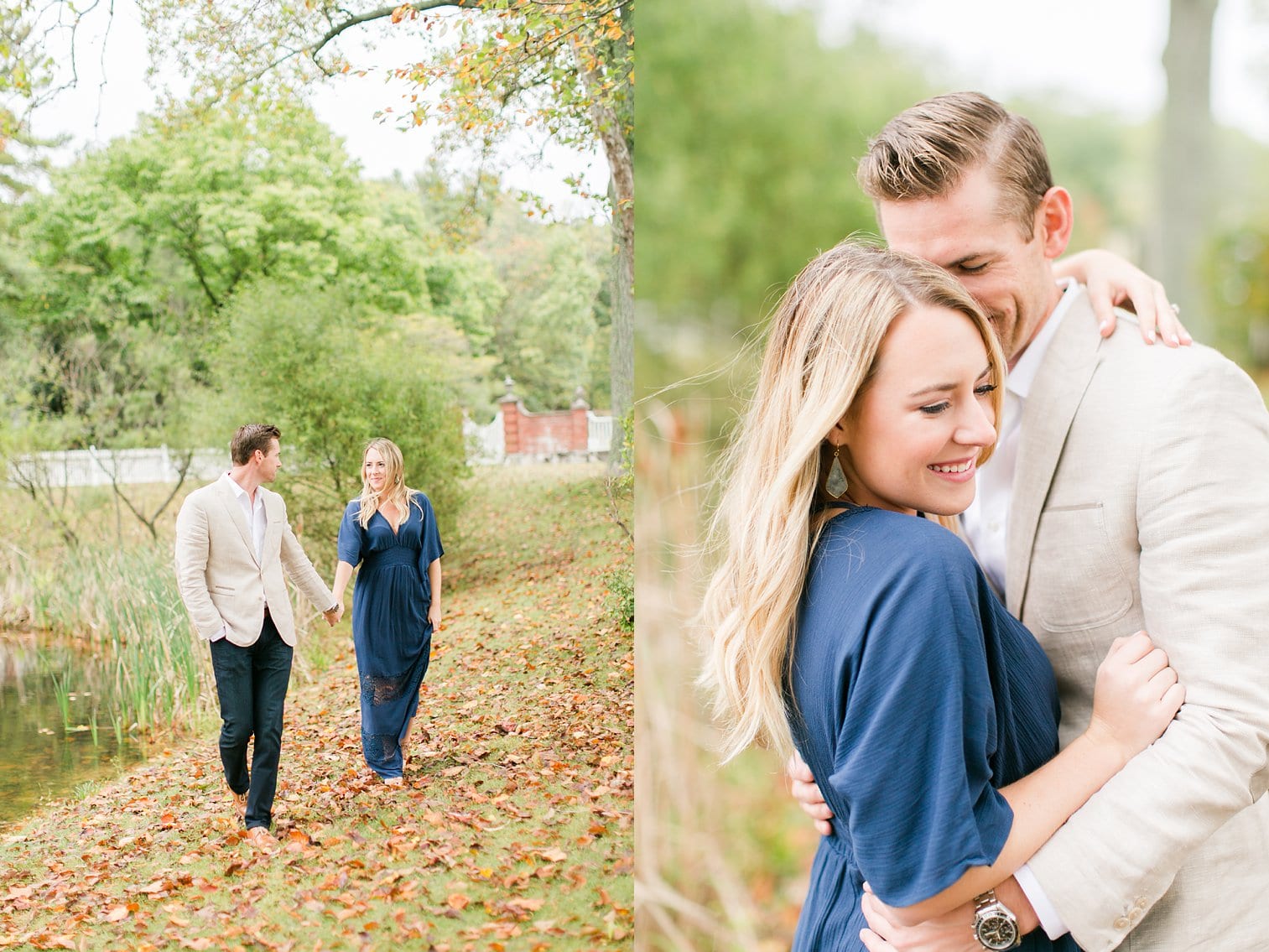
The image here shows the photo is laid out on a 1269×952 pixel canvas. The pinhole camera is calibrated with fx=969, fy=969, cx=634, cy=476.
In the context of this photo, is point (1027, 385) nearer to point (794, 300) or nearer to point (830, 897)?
point (794, 300)

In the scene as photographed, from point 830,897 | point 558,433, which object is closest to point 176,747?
point 558,433

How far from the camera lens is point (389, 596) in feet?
8.43

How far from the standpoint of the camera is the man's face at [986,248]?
1426mm

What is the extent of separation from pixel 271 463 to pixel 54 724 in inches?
33.1

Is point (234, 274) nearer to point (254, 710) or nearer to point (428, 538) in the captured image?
point (428, 538)

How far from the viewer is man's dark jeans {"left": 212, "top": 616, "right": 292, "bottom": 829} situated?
2398 mm

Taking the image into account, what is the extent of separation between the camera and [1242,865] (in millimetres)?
1265

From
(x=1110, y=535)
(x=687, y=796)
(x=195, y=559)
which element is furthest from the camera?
(x=687, y=796)

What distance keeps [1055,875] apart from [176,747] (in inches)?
81.9

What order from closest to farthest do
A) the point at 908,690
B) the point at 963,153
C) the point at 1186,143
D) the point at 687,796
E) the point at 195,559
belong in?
the point at 908,690
the point at 963,153
the point at 1186,143
the point at 195,559
the point at 687,796

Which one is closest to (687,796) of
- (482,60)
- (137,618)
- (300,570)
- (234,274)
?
(300,570)

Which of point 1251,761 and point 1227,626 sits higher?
point 1227,626

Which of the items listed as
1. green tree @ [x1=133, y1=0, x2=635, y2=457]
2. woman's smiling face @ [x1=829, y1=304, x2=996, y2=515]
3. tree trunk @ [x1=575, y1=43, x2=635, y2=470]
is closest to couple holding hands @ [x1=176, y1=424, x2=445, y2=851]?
tree trunk @ [x1=575, y1=43, x2=635, y2=470]

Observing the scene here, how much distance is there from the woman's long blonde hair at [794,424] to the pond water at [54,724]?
1.87 m
